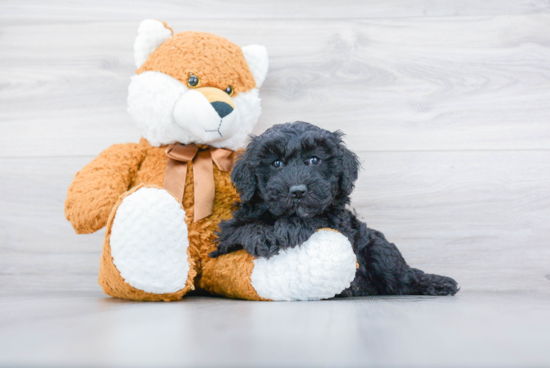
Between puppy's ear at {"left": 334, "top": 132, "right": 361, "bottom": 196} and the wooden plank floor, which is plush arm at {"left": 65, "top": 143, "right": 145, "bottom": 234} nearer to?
the wooden plank floor

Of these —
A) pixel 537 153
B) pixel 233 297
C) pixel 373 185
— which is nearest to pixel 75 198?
pixel 233 297

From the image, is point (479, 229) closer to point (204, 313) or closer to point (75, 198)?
point (204, 313)

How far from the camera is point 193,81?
89 centimetres

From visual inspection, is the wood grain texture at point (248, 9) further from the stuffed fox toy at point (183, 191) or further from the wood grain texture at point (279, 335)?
the wood grain texture at point (279, 335)

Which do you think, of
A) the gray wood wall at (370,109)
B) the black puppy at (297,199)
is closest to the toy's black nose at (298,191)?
the black puppy at (297,199)

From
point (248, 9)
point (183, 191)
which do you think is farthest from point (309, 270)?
point (248, 9)

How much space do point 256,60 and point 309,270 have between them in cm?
49

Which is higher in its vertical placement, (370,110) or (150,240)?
(370,110)

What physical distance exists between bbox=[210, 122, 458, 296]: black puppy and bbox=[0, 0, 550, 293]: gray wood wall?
281mm

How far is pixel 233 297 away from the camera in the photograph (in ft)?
2.76

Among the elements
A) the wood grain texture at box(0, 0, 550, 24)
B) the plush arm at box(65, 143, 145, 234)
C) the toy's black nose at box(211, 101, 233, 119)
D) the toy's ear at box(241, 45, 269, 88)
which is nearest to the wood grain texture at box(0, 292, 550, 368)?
the plush arm at box(65, 143, 145, 234)

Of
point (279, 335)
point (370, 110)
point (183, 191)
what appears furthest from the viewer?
point (370, 110)

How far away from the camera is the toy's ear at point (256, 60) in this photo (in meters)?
1.00

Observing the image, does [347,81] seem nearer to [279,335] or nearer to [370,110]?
[370,110]
